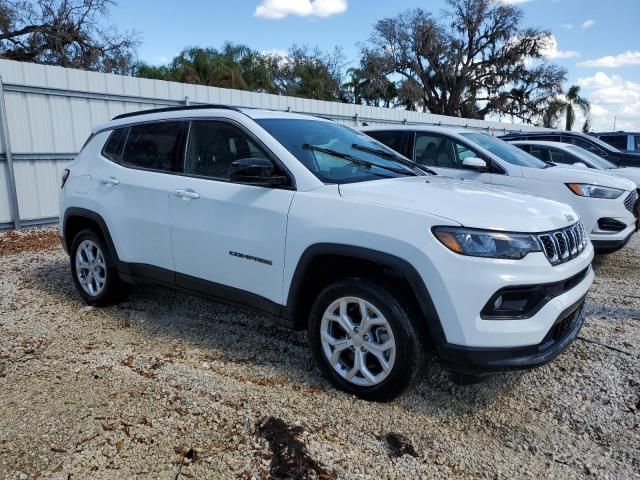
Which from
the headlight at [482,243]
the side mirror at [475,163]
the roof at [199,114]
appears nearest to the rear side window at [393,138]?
the side mirror at [475,163]

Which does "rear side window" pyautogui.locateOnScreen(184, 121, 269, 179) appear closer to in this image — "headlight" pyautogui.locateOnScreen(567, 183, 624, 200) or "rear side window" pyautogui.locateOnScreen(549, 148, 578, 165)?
"headlight" pyautogui.locateOnScreen(567, 183, 624, 200)

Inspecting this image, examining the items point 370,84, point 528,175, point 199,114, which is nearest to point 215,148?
point 199,114

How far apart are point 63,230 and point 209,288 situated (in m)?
2.13

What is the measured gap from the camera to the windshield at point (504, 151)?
6.69 m

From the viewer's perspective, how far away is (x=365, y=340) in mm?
3000

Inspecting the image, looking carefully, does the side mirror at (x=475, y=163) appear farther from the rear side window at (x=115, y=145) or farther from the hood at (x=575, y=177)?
the rear side window at (x=115, y=145)

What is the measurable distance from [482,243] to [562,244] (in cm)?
60

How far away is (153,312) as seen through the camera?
15.6 feet

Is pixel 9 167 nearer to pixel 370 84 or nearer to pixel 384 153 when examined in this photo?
pixel 384 153

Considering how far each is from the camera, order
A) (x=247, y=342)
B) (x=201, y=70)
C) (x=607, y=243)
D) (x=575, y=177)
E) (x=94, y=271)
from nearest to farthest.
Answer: (x=247, y=342) < (x=94, y=271) < (x=607, y=243) < (x=575, y=177) < (x=201, y=70)

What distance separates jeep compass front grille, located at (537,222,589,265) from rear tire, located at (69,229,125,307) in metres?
3.48

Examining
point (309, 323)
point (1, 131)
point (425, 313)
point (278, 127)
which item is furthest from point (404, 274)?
point (1, 131)

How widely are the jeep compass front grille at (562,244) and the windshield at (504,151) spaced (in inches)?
144

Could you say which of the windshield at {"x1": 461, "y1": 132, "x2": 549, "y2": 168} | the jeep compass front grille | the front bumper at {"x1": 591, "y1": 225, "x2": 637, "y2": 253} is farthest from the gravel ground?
the windshield at {"x1": 461, "y1": 132, "x2": 549, "y2": 168}
